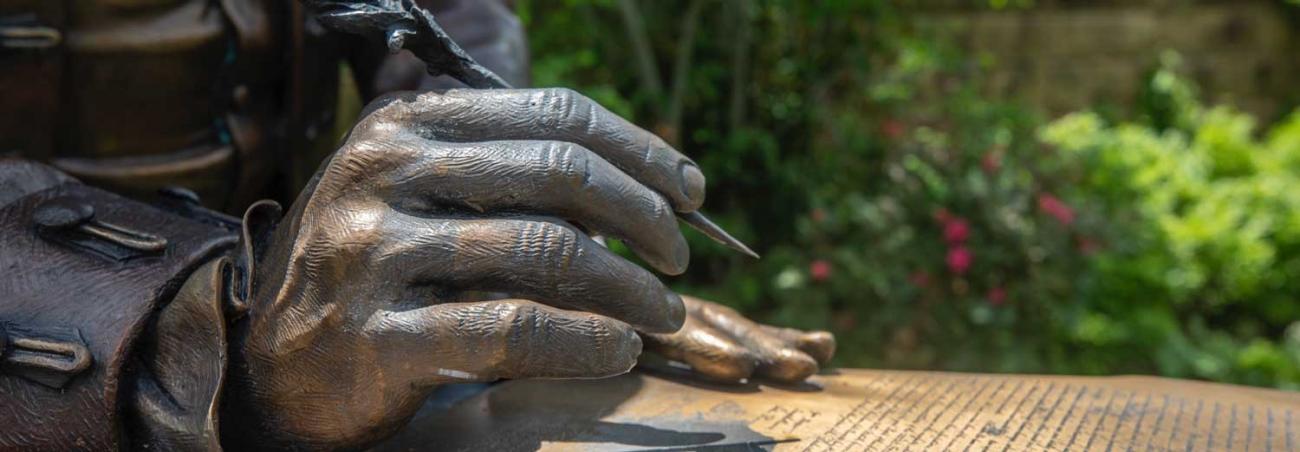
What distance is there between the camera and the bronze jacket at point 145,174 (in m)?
1.23

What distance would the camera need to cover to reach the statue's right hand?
1.14m

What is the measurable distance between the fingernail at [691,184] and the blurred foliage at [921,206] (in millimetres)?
3269

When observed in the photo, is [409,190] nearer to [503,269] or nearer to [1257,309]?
[503,269]

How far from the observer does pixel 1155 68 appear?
7.55 metres

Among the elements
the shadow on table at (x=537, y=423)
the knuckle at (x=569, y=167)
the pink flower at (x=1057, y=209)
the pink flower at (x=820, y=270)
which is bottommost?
the pink flower at (x=820, y=270)

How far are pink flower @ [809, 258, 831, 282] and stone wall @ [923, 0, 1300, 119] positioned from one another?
290cm

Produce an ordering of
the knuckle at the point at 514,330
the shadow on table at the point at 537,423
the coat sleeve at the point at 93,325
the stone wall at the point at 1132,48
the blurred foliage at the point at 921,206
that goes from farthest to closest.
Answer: the stone wall at the point at 1132,48, the blurred foliage at the point at 921,206, the shadow on table at the point at 537,423, the coat sleeve at the point at 93,325, the knuckle at the point at 514,330

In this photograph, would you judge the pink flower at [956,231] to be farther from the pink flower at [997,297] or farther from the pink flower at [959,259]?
the pink flower at [997,297]

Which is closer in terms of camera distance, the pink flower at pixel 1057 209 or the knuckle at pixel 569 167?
the knuckle at pixel 569 167

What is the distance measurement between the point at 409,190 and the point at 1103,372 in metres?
4.34

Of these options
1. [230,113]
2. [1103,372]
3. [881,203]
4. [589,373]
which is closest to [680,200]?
[589,373]

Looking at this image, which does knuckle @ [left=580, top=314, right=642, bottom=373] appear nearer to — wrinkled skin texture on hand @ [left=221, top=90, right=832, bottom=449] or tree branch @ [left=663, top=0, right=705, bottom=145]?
wrinkled skin texture on hand @ [left=221, top=90, right=832, bottom=449]

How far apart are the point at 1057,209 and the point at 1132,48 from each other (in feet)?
10.9

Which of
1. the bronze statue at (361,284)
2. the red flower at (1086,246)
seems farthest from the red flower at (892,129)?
the bronze statue at (361,284)
